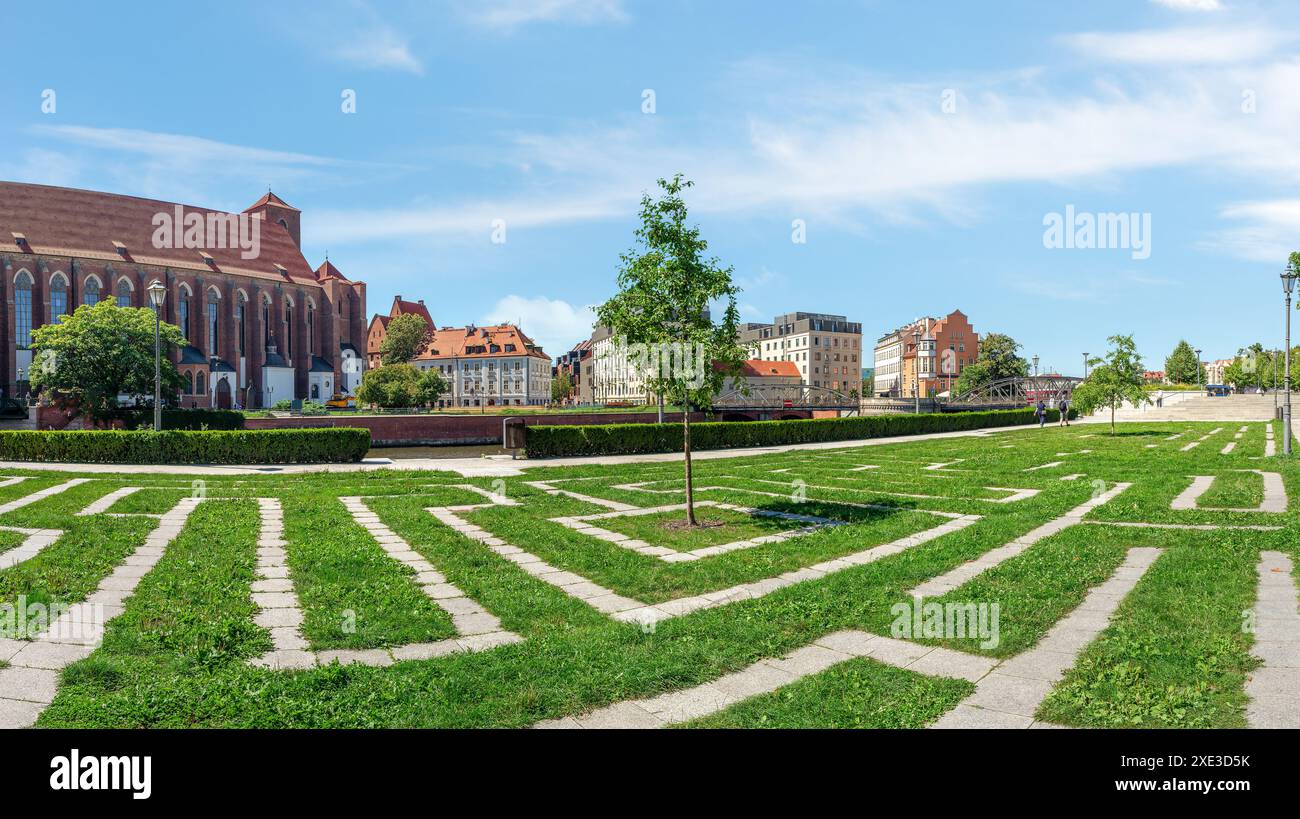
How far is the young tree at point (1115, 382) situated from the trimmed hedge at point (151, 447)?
4017 centimetres

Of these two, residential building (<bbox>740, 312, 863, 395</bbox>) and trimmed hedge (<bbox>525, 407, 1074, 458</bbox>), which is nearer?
trimmed hedge (<bbox>525, 407, 1074, 458</bbox>)

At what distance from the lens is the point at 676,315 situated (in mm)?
12023

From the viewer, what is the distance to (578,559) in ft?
30.3

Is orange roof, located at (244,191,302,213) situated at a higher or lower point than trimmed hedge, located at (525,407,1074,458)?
higher

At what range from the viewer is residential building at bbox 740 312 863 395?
454ft

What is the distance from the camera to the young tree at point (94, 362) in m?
35.7

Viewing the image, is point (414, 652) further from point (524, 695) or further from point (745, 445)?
point (745, 445)

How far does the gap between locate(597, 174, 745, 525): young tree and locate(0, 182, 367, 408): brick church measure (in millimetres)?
65368

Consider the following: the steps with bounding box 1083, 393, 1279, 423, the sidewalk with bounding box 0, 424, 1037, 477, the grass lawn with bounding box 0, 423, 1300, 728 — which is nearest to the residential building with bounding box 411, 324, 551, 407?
the steps with bounding box 1083, 393, 1279, 423

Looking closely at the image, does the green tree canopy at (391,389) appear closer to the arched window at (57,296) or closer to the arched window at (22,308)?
the arched window at (57,296)

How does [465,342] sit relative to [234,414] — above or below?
above

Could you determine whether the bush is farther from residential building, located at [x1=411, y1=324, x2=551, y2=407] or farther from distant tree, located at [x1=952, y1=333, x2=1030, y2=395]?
distant tree, located at [x1=952, y1=333, x2=1030, y2=395]

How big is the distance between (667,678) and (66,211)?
9510 centimetres
